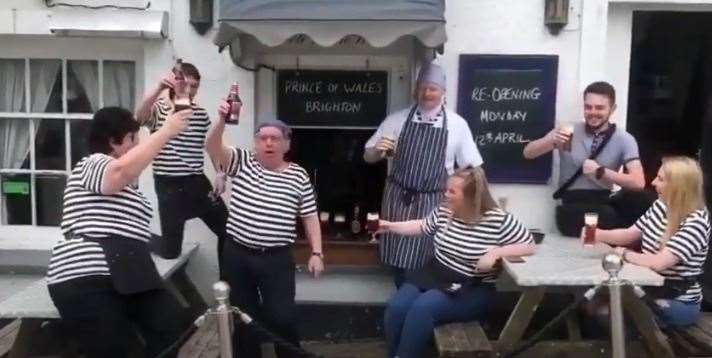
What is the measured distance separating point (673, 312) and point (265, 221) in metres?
2.15

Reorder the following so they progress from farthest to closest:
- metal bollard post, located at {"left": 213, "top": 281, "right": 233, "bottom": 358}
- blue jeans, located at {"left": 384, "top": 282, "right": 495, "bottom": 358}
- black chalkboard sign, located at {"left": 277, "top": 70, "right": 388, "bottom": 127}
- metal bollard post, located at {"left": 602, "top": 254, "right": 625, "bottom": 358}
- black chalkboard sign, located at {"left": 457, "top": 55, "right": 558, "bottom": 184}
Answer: black chalkboard sign, located at {"left": 277, "top": 70, "right": 388, "bottom": 127} → black chalkboard sign, located at {"left": 457, "top": 55, "right": 558, "bottom": 184} → blue jeans, located at {"left": 384, "top": 282, "right": 495, "bottom": 358} → metal bollard post, located at {"left": 602, "top": 254, "right": 625, "bottom": 358} → metal bollard post, located at {"left": 213, "top": 281, "right": 233, "bottom": 358}

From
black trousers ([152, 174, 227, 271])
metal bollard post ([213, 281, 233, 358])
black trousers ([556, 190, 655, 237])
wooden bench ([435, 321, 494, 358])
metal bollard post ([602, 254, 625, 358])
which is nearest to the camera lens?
metal bollard post ([213, 281, 233, 358])

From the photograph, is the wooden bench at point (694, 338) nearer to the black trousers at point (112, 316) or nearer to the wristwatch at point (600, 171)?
the wristwatch at point (600, 171)

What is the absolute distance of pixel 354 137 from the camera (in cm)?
598

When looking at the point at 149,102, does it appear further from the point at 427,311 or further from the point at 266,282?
the point at 427,311

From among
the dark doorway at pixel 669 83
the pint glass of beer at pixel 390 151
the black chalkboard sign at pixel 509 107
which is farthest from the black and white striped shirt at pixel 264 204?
the dark doorway at pixel 669 83

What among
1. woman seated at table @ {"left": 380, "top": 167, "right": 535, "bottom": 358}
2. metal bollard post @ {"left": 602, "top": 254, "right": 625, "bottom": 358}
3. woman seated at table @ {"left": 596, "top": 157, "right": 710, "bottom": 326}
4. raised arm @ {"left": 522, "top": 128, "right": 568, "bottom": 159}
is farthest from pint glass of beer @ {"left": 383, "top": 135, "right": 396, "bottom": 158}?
metal bollard post @ {"left": 602, "top": 254, "right": 625, "bottom": 358}

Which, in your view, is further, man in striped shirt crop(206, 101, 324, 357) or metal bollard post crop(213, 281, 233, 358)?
man in striped shirt crop(206, 101, 324, 357)

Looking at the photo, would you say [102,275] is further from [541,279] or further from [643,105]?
[643,105]

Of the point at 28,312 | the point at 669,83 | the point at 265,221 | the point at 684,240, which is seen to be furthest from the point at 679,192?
the point at 28,312

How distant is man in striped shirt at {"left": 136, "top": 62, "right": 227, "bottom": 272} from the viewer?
213 inches

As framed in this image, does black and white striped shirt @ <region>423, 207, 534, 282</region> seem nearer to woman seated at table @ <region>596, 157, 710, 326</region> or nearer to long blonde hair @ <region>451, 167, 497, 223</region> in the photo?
long blonde hair @ <region>451, 167, 497, 223</region>

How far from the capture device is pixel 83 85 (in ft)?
19.5

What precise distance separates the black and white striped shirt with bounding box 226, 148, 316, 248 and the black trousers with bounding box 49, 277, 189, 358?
614 mm
